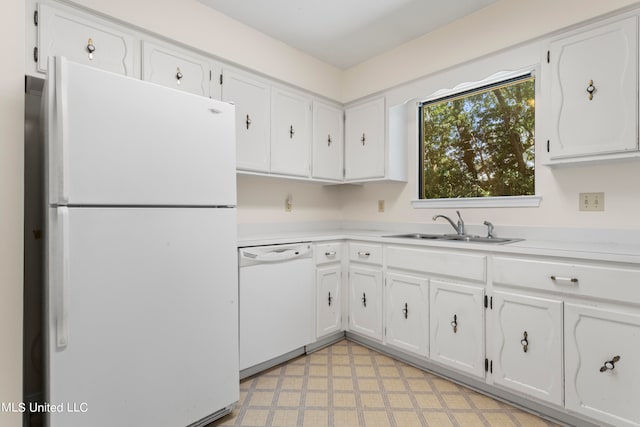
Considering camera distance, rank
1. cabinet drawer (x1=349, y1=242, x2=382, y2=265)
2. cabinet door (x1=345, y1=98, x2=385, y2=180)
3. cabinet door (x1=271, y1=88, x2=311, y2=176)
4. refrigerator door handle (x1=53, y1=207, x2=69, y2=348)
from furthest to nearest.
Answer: cabinet door (x1=345, y1=98, x2=385, y2=180)
cabinet door (x1=271, y1=88, x2=311, y2=176)
cabinet drawer (x1=349, y1=242, x2=382, y2=265)
refrigerator door handle (x1=53, y1=207, x2=69, y2=348)

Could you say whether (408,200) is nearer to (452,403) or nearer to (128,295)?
(452,403)

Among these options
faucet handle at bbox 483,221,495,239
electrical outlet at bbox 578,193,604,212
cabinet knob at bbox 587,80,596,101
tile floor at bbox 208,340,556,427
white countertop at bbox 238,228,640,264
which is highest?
cabinet knob at bbox 587,80,596,101

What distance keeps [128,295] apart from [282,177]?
1.59 m

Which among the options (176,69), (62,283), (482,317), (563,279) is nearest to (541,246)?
(563,279)

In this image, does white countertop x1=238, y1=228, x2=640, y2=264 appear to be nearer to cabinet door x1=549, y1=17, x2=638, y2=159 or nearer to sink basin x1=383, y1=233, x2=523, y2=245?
sink basin x1=383, y1=233, x2=523, y2=245

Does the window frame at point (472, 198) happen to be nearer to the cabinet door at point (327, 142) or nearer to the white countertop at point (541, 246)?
the white countertop at point (541, 246)

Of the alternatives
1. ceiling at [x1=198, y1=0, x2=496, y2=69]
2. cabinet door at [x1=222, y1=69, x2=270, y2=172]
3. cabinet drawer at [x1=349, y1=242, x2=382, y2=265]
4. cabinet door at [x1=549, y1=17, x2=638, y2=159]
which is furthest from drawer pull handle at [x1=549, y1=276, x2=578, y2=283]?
cabinet door at [x1=222, y1=69, x2=270, y2=172]

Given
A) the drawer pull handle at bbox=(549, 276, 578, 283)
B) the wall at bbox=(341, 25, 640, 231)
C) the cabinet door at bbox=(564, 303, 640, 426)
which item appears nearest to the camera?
the cabinet door at bbox=(564, 303, 640, 426)

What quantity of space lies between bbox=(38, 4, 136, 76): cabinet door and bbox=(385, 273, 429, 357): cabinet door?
86.7 inches

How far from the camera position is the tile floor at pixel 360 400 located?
1731mm

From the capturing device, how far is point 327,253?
2.65m

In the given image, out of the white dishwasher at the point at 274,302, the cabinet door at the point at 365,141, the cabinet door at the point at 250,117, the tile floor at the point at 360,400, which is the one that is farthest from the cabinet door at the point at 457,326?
the cabinet door at the point at 250,117

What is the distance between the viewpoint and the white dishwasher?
2.11 m

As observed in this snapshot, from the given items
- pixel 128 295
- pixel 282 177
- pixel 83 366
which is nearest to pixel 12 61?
pixel 128 295
